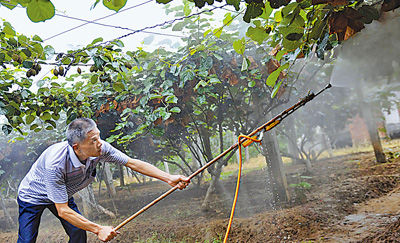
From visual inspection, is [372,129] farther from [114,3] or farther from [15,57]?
[15,57]

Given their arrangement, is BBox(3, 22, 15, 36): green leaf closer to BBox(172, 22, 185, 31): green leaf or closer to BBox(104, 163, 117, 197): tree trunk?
BBox(172, 22, 185, 31): green leaf

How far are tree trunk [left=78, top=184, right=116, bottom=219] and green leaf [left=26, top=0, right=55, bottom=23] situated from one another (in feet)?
11.9

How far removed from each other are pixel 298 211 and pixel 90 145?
1922mm

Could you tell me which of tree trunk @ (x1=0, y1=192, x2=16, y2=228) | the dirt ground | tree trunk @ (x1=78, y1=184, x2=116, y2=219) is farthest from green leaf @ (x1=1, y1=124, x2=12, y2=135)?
tree trunk @ (x1=0, y1=192, x2=16, y2=228)

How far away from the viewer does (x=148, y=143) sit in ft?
10.8

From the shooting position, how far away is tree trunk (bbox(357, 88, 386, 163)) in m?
2.31

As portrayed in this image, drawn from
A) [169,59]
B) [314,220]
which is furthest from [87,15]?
[314,220]

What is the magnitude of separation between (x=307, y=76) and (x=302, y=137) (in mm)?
1071

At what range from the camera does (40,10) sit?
27.8 inches

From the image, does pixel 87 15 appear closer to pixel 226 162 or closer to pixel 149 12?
pixel 149 12

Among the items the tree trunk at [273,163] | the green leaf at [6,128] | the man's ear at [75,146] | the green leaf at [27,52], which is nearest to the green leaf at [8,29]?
the green leaf at [27,52]

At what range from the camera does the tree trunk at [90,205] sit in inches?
157

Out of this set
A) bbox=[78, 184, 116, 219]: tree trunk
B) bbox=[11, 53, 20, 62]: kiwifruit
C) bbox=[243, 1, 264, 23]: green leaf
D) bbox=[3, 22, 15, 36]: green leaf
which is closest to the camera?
bbox=[243, 1, 264, 23]: green leaf

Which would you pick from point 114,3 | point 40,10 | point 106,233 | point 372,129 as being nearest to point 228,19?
point 114,3
